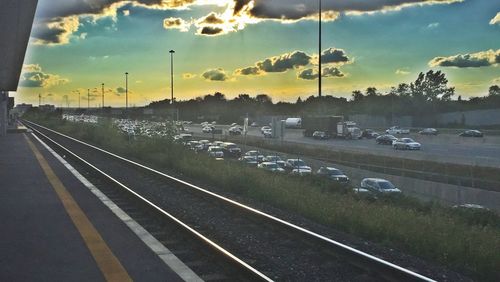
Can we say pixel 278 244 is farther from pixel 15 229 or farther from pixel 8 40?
pixel 8 40

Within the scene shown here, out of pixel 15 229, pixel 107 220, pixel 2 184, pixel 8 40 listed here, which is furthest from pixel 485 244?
pixel 8 40

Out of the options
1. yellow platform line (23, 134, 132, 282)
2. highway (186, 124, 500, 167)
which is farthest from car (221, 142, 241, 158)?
yellow platform line (23, 134, 132, 282)

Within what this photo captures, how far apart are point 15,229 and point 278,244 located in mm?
5231

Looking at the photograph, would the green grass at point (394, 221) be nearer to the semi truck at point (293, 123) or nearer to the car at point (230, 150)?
the car at point (230, 150)

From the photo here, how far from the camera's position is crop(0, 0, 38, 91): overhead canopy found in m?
18.3

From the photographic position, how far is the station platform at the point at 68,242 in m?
7.04

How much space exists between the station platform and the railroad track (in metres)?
0.60

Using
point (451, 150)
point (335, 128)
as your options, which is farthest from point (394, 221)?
point (335, 128)

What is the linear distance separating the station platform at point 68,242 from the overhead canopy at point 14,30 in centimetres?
695

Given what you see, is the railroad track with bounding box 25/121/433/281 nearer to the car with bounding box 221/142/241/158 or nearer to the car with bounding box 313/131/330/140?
the car with bounding box 221/142/241/158

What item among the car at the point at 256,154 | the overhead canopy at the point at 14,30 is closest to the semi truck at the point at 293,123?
the car at the point at 256,154

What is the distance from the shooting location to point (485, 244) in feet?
30.6

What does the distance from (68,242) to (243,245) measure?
3021 mm

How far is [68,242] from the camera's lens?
884cm
